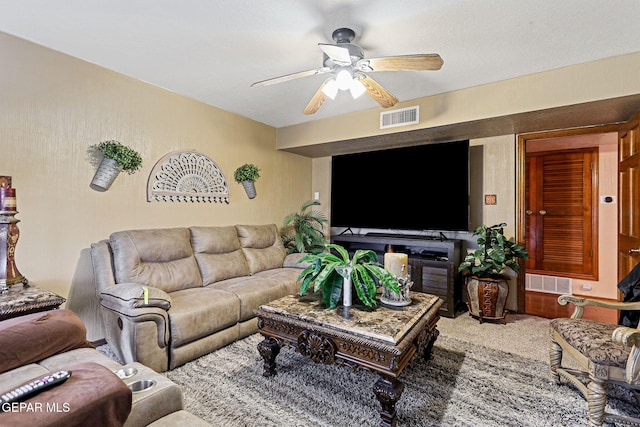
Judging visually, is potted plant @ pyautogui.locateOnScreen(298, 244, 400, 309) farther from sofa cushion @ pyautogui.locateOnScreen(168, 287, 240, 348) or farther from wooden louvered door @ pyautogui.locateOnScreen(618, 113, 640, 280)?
wooden louvered door @ pyautogui.locateOnScreen(618, 113, 640, 280)

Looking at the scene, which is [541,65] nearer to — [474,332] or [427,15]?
[427,15]

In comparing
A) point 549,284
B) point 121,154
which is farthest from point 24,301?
point 549,284

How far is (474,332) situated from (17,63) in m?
4.47

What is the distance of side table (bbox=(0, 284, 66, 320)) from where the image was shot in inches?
69.2

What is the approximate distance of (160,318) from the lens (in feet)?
6.97

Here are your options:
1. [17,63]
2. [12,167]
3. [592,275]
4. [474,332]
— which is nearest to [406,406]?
[474,332]

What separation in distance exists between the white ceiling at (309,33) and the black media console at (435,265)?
1784 mm

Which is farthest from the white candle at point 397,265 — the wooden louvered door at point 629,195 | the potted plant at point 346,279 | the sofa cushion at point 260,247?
the wooden louvered door at point 629,195

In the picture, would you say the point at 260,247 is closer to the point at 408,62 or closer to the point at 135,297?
the point at 135,297

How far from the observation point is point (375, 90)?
2471 mm

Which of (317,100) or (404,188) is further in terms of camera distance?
(404,188)

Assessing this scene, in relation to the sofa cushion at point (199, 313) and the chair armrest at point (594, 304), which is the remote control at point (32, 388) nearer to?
the sofa cushion at point (199, 313)

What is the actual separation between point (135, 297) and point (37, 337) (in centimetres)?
61

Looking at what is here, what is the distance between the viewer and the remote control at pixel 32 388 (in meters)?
0.86
